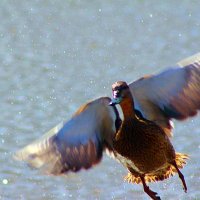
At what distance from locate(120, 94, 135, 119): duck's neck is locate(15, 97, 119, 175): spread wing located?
90 mm

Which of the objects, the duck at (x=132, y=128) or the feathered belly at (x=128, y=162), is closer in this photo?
the duck at (x=132, y=128)

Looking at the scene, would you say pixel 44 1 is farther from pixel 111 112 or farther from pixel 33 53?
pixel 111 112

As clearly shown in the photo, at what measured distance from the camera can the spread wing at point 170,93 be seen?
14.5 feet

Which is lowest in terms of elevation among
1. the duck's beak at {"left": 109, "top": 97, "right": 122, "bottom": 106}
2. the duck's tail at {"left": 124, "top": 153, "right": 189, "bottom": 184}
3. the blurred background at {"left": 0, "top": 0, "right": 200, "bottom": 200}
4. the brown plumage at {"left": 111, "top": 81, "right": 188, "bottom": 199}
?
the blurred background at {"left": 0, "top": 0, "right": 200, "bottom": 200}

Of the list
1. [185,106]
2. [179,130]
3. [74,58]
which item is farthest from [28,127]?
[185,106]

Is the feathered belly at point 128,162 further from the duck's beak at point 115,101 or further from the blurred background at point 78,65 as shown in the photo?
the blurred background at point 78,65

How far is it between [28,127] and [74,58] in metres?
1.90

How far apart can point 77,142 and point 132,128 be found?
0.31 metres

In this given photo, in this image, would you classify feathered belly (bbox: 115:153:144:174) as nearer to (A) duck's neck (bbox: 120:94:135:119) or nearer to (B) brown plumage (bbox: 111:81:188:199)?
(B) brown plumage (bbox: 111:81:188:199)

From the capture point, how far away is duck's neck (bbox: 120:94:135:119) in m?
4.44

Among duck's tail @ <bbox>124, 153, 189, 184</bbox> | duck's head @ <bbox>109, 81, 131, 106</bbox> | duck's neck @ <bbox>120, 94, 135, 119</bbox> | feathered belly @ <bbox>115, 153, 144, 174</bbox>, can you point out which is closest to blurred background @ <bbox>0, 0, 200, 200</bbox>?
duck's tail @ <bbox>124, 153, 189, 184</bbox>

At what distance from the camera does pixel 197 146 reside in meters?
6.34

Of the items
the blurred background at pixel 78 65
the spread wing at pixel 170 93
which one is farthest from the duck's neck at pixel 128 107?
the blurred background at pixel 78 65

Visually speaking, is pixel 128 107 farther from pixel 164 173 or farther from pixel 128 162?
pixel 164 173
